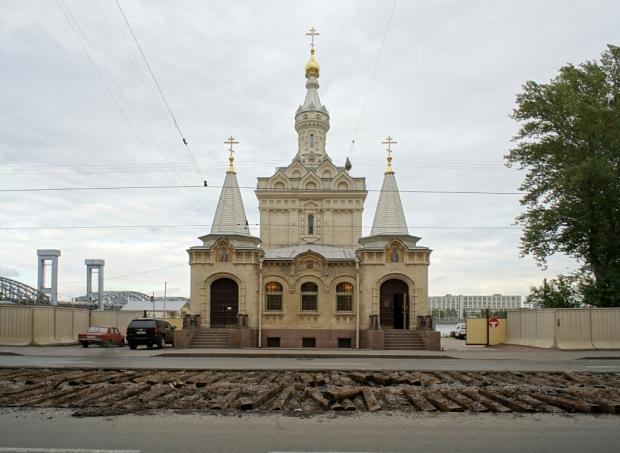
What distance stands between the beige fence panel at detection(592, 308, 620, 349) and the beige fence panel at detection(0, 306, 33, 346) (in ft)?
91.2

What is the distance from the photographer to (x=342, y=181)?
40094 mm

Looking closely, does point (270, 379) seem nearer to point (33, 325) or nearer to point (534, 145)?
point (33, 325)

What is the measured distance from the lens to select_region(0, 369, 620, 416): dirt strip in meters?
9.82

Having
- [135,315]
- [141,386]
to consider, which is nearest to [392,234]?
[135,315]

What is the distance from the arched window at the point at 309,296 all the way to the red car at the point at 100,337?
10733 millimetres

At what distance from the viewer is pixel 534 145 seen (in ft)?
112

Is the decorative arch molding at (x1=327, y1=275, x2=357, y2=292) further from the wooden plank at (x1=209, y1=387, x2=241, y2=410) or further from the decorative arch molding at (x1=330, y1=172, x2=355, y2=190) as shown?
the wooden plank at (x1=209, y1=387, x2=241, y2=410)

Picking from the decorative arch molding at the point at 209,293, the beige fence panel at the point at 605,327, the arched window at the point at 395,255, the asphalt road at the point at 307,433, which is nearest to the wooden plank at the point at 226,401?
the asphalt road at the point at 307,433

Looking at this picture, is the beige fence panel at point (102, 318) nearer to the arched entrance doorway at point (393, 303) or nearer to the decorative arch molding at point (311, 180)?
the decorative arch molding at point (311, 180)

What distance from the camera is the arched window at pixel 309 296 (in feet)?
111

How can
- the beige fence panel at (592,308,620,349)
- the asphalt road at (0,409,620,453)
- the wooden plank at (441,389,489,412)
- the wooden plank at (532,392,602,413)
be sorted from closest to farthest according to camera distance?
the asphalt road at (0,409,620,453) < the wooden plank at (532,392,602,413) < the wooden plank at (441,389,489,412) < the beige fence panel at (592,308,620,349)

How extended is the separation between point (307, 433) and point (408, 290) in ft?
85.1

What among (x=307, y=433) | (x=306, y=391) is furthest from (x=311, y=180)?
(x=307, y=433)

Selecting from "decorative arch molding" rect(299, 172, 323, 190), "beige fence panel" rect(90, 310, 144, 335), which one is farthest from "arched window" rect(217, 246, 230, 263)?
"beige fence panel" rect(90, 310, 144, 335)
